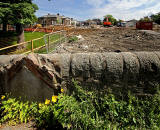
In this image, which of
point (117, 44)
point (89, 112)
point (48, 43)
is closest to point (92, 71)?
point (89, 112)

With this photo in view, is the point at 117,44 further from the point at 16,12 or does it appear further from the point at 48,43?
the point at 16,12

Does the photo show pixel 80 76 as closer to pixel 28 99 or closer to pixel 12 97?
pixel 28 99

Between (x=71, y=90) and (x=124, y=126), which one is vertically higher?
(x=71, y=90)

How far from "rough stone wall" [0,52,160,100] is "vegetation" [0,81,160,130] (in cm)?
19

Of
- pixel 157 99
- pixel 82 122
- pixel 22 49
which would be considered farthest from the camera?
pixel 22 49

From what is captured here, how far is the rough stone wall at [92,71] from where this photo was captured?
84.6 inches

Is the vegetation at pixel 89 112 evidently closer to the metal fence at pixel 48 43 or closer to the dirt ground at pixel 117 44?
the metal fence at pixel 48 43

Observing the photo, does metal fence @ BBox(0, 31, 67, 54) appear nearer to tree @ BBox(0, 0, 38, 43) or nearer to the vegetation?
tree @ BBox(0, 0, 38, 43)

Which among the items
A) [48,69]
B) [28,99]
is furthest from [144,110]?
[28,99]

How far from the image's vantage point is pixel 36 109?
2.30 m

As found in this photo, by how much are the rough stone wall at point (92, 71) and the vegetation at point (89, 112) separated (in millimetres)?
193

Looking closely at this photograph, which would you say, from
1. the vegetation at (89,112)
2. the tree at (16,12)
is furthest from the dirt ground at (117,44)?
the vegetation at (89,112)

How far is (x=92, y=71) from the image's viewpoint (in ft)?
7.23

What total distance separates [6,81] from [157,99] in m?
2.82
